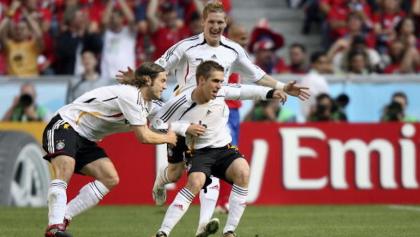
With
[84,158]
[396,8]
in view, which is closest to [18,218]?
[84,158]

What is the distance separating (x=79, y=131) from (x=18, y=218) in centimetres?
322

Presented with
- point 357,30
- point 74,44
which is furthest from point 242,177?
point 357,30

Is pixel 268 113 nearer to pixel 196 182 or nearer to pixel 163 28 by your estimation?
pixel 163 28

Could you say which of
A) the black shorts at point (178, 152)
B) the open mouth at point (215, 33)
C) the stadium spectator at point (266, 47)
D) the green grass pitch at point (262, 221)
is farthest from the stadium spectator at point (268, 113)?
the black shorts at point (178, 152)

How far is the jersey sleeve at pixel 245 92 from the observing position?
40.6 ft

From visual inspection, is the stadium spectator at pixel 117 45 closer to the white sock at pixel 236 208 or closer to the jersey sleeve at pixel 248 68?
the jersey sleeve at pixel 248 68

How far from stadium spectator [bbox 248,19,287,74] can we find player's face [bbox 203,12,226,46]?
7.26 meters

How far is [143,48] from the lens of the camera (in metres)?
21.6

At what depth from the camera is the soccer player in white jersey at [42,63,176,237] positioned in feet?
38.0

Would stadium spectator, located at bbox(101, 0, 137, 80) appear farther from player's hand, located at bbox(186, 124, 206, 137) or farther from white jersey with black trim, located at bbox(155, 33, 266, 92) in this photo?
player's hand, located at bbox(186, 124, 206, 137)

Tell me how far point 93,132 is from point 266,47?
9.17 metres

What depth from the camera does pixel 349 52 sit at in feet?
69.9

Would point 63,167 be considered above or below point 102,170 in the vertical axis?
above

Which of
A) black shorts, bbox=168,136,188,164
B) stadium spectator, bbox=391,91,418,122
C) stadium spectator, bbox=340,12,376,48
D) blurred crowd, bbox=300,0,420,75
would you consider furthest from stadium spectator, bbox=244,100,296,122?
black shorts, bbox=168,136,188,164
